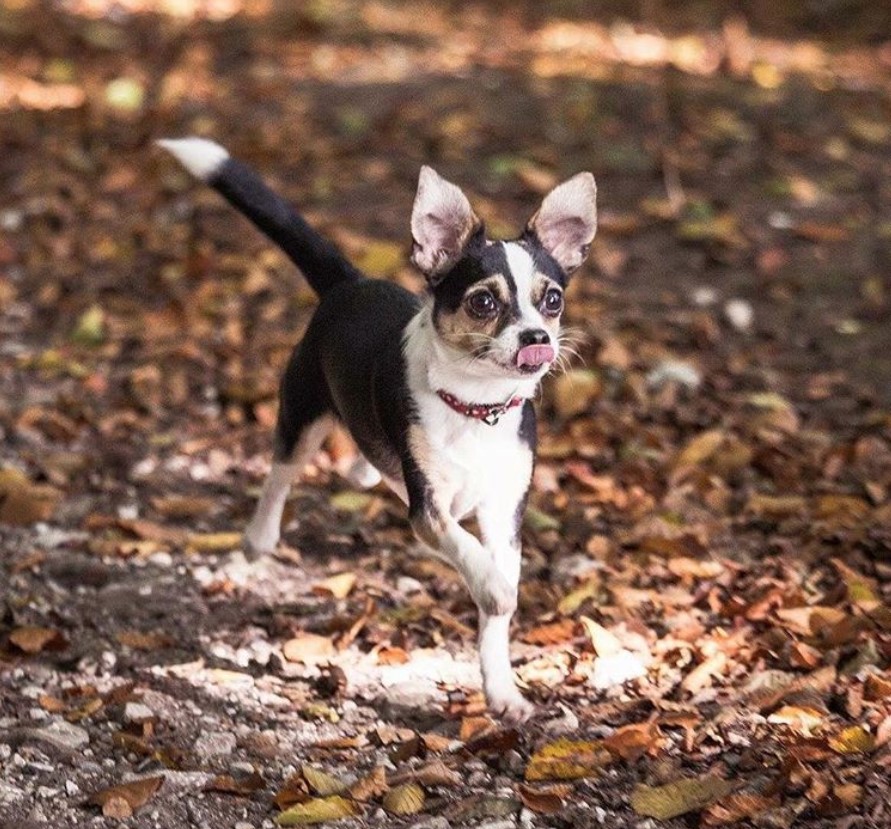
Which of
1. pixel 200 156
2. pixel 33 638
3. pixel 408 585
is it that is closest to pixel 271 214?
pixel 200 156

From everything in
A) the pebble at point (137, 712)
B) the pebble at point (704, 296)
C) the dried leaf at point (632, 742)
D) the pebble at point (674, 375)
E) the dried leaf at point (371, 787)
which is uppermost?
the dried leaf at point (632, 742)

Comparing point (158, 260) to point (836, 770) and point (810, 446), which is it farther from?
point (836, 770)

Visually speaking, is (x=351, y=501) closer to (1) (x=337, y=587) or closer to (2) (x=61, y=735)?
(1) (x=337, y=587)

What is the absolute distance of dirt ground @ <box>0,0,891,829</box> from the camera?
444cm

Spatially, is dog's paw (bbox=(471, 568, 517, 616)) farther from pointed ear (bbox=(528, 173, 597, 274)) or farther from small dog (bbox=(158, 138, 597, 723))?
pointed ear (bbox=(528, 173, 597, 274))

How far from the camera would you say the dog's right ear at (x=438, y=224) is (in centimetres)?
456

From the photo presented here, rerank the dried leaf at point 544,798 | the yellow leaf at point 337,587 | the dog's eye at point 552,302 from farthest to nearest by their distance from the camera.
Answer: the yellow leaf at point 337,587
the dog's eye at point 552,302
the dried leaf at point 544,798

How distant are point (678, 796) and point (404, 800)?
657mm

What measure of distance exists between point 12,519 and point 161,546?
59cm

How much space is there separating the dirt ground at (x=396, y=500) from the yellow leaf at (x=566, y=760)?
0.01 m

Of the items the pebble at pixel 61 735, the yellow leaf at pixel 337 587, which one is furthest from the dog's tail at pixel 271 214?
the pebble at pixel 61 735

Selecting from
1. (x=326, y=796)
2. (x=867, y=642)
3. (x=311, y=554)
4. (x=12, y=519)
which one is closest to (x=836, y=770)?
(x=867, y=642)

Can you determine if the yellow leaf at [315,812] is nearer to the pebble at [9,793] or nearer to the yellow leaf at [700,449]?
→ the pebble at [9,793]

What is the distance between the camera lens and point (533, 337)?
4301 millimetres
